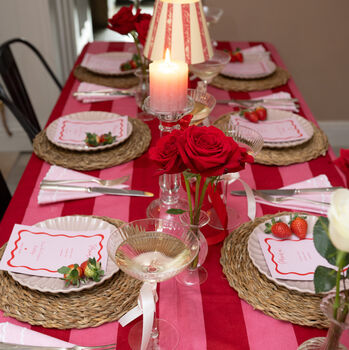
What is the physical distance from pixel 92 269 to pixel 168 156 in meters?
0.25

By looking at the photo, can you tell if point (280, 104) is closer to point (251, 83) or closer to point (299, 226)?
point (251, 83)

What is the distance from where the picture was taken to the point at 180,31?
1.22 m

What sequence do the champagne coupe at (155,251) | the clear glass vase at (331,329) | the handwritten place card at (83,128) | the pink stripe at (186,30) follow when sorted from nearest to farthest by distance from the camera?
1. the clear glass vase at (331,329)
2. the champagne coupe at (155,251)
3. the pink stripe at (186,30)
4. the handwritten place card at (83,128)

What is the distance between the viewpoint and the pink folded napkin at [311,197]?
108cm

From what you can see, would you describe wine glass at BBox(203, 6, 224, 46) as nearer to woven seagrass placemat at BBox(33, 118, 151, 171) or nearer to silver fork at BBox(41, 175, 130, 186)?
woven seagrass placemat at BBox(33, 118, 151, 171)

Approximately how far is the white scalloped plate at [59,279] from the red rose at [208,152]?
0.85 feet

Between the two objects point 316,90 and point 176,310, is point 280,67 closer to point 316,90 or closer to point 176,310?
point 316,90

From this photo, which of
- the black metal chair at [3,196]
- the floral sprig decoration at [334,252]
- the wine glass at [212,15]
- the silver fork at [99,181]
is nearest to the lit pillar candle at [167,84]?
the silver fork at [99,181]

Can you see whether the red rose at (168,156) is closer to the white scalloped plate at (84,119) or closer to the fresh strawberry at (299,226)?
the fresh strawberry at (299,226)

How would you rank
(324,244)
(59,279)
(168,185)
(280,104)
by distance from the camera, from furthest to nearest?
(280,104) → (168,185) → (59,279) → (324,244)

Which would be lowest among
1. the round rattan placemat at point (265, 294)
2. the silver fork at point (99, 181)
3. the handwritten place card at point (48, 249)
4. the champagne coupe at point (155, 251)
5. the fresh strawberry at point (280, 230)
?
the silver fork at point (99, 181)

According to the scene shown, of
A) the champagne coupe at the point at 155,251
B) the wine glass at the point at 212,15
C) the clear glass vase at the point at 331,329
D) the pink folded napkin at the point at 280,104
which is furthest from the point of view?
the wine glass at the point at 212,15

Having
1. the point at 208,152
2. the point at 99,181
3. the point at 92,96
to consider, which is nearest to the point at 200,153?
the point at 208,152

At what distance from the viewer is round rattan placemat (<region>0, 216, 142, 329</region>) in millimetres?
764
